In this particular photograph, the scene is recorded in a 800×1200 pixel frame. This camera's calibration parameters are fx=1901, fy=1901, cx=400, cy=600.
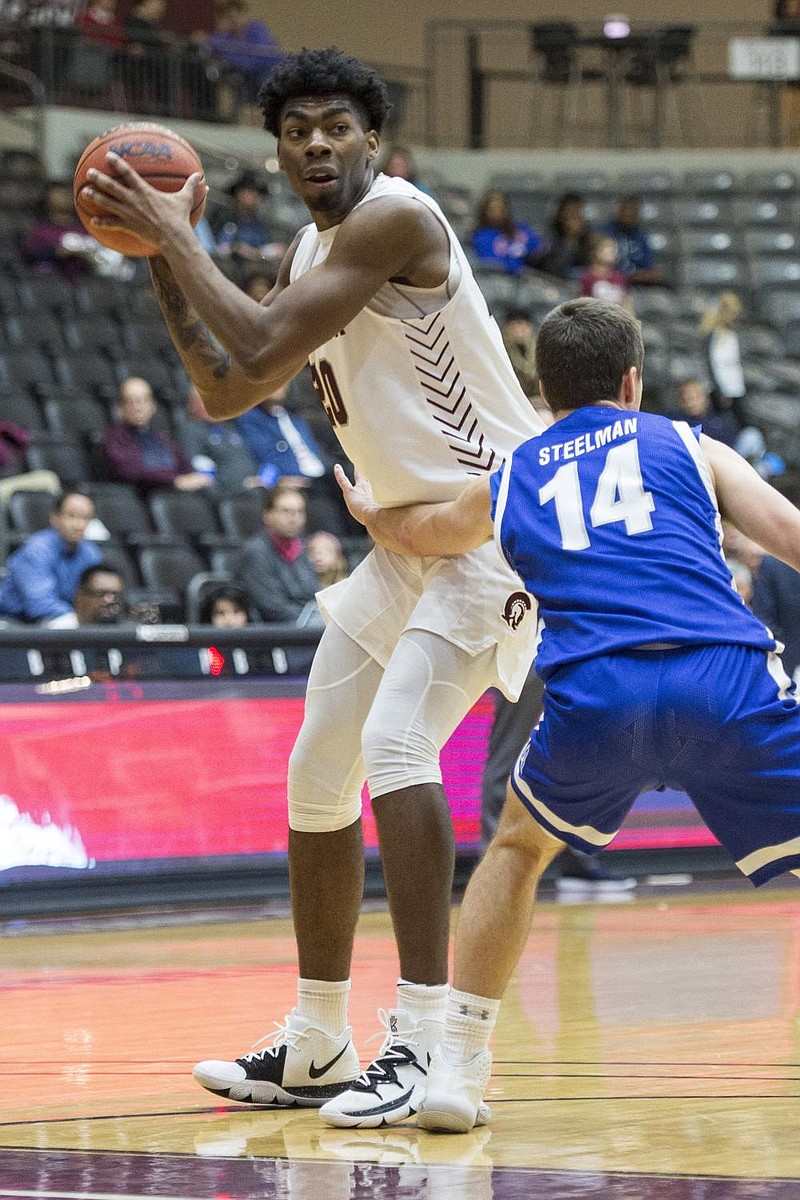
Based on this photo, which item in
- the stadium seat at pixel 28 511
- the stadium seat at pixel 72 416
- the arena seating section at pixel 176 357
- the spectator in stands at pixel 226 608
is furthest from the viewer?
the stadium seat at pixel 72 416

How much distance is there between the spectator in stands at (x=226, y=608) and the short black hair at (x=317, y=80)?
5386 millimetres

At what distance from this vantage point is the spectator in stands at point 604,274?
1559 cm

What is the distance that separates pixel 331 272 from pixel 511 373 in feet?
1.60

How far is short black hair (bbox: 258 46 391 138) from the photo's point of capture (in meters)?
3.66

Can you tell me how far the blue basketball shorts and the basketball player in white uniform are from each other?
1.44 ft

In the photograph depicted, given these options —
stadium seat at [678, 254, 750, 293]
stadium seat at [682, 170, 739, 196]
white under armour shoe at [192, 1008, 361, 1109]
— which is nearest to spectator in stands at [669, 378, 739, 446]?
stadium seat at [678, 254, 750, 293]

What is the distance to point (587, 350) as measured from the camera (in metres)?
3.46

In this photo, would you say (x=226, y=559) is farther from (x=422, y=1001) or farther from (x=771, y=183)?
(x=771, y=183)

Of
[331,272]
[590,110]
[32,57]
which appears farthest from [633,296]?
[331,272]

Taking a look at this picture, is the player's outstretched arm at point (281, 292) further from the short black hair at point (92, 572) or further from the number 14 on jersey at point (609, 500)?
the short black hair at point (92, 572)

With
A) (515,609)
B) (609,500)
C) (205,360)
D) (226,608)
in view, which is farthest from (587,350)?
(226,608)

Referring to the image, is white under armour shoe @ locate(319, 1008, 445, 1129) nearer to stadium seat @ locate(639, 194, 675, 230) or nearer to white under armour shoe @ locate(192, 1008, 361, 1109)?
white under armour shoe @ locate(192, 1008, 361, 1109)

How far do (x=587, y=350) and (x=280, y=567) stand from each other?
6.53 m

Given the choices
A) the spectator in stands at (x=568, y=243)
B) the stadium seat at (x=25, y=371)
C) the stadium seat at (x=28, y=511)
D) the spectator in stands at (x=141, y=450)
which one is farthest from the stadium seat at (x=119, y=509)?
the spectator in stands at (x=568, y=243)
